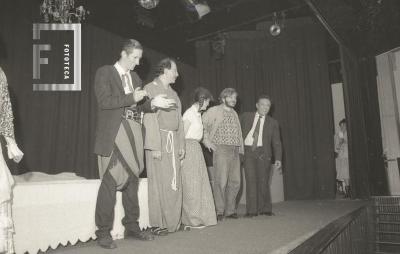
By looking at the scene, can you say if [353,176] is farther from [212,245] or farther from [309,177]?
[212,245]

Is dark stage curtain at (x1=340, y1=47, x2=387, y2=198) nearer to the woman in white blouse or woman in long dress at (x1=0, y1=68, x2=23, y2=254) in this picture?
the woman in white blouse

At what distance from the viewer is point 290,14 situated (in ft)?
23.0

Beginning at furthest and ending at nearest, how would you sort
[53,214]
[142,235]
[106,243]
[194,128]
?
[194,128] < [142,235] < [53,214] < [106,243]

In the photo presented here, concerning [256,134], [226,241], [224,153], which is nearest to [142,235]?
[226,241]

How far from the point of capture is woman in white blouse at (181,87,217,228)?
3.14 m

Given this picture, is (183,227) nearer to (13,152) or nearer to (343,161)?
(13,152)

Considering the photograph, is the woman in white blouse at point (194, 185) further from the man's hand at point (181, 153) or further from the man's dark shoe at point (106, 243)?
the man's dark shoe at point (106, 243)

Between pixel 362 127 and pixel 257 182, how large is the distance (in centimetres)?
274

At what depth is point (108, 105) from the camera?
230 cm

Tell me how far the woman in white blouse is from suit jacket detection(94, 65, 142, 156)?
1.03 metres

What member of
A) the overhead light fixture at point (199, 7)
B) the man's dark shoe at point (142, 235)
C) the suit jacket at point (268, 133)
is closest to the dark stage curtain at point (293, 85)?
the overhead light fixture at point (199, 7)

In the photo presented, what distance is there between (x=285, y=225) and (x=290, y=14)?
16.6ft

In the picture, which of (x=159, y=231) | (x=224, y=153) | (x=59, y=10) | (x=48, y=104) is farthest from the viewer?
(x=48, y=104)

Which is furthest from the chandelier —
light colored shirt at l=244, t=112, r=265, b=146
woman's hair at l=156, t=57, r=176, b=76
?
light colored shirt at l=244, t=112, r=265, b=146
